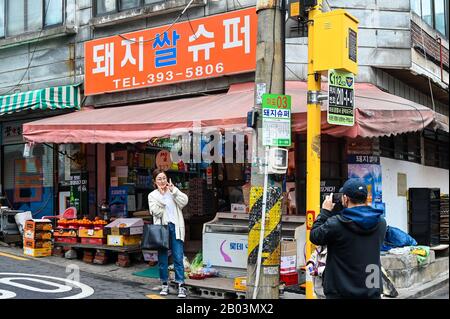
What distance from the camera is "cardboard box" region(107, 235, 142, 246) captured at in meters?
10.2

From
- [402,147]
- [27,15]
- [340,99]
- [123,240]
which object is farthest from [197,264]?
[27,15]

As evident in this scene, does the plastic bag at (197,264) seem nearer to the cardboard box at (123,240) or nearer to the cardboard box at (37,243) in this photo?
the cardboard box at (123,240)

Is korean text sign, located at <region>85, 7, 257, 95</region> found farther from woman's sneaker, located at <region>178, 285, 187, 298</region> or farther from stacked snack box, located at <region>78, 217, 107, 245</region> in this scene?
woman's sneaker, located at <region>178, 285, 187, 298</region>

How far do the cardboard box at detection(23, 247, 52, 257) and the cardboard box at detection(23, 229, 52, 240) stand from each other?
0.75 feet

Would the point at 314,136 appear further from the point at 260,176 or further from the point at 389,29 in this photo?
the point at 389,29

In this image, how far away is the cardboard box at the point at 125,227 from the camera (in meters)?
10.2

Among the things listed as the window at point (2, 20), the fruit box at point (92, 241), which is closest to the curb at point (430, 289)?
the fruit box at point (92, 241)

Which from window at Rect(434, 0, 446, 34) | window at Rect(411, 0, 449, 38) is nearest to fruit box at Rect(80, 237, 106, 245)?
window at Rect(411, 0, 449, 38)

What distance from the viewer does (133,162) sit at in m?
12.8

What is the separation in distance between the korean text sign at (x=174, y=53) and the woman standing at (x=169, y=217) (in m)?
3.01

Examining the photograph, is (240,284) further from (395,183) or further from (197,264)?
(395,183)

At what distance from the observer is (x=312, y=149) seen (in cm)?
682

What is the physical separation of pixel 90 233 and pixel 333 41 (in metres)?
6.25

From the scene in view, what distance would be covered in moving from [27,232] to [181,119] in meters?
4.60
